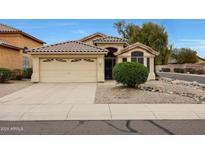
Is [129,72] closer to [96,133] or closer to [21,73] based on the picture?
[96,133]

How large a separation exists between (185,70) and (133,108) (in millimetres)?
43923

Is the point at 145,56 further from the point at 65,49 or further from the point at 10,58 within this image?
the point at 10,58

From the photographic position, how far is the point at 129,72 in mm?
16844

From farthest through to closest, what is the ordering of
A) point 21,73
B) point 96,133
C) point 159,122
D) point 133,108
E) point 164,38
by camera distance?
1. point 164,38
2. point 21,73
3. point 133,108
4. point 159,122
5. point 96,133

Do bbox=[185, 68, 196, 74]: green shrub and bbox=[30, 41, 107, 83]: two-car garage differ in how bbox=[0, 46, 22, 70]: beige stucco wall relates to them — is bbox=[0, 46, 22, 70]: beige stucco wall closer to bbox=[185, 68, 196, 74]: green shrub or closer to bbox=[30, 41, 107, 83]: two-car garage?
bbox=[30, 41, 107, 83]: two-car garage

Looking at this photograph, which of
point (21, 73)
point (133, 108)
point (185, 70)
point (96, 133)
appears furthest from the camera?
point (185, 70)

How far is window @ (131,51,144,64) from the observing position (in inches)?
1075

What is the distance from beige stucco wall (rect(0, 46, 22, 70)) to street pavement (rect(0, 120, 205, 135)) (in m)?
18.3

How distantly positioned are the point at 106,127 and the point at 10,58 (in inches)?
869

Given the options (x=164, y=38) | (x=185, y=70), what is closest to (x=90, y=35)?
(x=164, y=38)

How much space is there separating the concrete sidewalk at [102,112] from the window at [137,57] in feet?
50.2

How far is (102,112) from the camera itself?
1068 cm

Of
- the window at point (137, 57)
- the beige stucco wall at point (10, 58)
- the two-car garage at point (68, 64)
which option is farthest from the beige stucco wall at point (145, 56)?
the beige stucco wall at point (10, 58)

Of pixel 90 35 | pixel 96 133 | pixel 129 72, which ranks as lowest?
pixel 96 133
